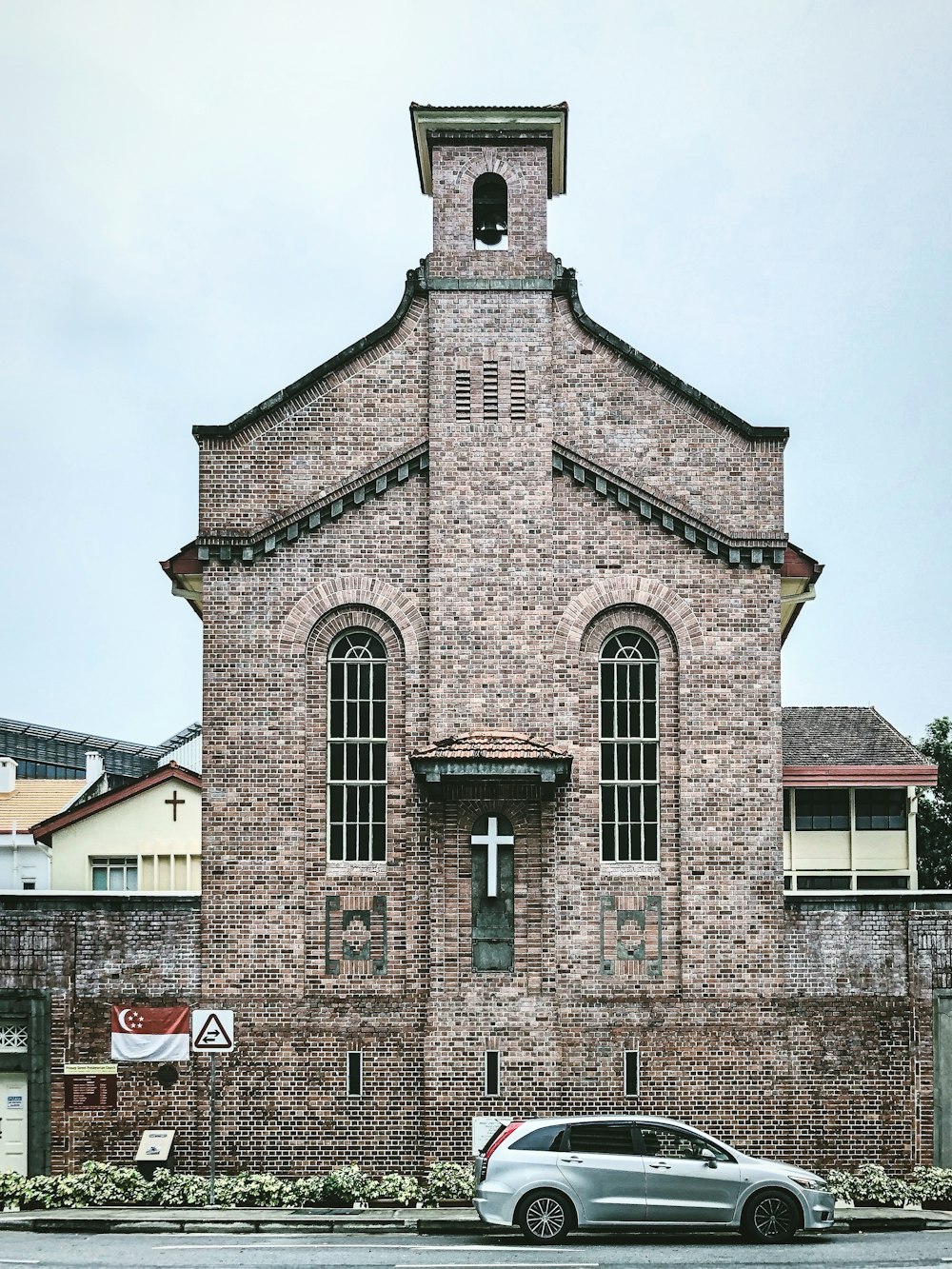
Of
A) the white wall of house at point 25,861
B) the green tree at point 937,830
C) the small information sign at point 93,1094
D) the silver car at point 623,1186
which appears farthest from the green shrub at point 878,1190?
the white wall of house at point 25,861

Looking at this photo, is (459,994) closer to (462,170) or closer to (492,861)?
(492,861)

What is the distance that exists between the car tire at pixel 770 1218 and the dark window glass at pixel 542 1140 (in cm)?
234

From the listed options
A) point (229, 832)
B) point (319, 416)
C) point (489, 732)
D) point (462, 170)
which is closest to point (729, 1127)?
point (489, 732)

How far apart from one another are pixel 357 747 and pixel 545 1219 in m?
8.16

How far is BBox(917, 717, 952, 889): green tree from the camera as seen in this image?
52.0 metres

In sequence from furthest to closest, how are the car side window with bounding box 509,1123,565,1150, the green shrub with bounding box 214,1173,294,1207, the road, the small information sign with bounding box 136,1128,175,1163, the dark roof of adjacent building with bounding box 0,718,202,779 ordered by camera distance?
the dark roof of adjacent building with bounding box 0,718,202,779, the small information sign with bounding box 136,1128,175,1163, the green shrub with bounding box 214,1173,294,1207, the car side window with bounding box 509,1123,565,1150, the road

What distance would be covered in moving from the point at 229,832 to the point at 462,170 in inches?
432

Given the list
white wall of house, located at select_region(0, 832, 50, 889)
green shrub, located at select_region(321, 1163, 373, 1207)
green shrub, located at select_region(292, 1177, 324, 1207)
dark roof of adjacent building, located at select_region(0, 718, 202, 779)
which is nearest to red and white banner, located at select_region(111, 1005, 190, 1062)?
green shrub, located at select_region(292, 1177, 324, 1207)

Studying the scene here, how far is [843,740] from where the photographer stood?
37.5 meters

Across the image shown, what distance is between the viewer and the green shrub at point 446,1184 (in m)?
23.2

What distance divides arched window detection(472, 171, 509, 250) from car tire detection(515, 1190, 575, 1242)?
14.6 meters

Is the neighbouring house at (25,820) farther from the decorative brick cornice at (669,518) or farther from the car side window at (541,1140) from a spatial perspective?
the car side window at (541,1140)

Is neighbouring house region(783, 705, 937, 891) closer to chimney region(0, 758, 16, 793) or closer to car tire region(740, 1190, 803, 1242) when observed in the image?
car tire region(740, 1190, 803, 1242)

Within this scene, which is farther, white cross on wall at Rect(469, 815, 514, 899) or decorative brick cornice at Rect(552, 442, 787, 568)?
decorative brick cornice at Rect(552, 442, 787, 568)
